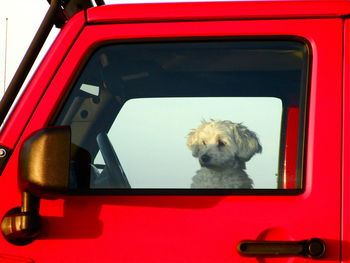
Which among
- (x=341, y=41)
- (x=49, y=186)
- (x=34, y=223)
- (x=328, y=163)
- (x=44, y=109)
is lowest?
(x=34, y=223)

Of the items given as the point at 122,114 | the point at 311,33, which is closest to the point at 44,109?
the point at 122,114

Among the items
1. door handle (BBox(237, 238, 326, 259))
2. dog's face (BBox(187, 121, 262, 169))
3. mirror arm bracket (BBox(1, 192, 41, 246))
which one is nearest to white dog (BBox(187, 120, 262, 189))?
dog's face (BBox(187, 121, 262, 169))

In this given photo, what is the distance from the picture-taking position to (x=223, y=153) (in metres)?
2.42

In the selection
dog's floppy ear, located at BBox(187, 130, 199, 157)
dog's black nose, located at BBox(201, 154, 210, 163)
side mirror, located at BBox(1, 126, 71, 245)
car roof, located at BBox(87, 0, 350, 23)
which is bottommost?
side mirror, located at BBox(1, 126, 71, 245)

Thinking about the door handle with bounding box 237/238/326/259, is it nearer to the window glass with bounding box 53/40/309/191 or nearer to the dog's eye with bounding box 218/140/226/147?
the window glass with bounding box 53/40/309/191

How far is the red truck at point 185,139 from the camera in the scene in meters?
1.95

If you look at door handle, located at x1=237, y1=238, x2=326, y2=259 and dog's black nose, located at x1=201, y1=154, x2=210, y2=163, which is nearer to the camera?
door handle, located at x1=237, y1=238, x2=326, y2=259

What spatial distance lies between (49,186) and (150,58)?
2.13ft

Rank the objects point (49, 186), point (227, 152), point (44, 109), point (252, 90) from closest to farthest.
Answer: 1. point (49, 186)
2. point (44, 109)
3. point (252, 90)
4. point (227, 152)

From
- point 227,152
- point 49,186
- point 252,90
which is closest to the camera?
point 49,186

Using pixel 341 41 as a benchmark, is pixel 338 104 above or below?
below

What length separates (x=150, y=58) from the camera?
2.18 metres

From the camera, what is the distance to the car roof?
84.4 inches

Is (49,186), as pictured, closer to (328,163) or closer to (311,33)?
(328,163)
